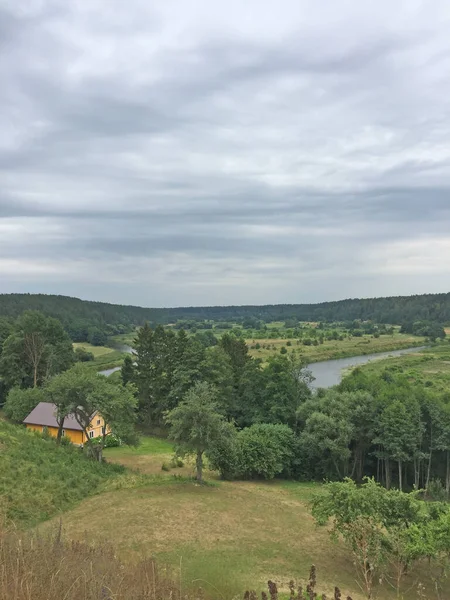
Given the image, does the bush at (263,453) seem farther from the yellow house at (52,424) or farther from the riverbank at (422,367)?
the riverbank at (422,367)

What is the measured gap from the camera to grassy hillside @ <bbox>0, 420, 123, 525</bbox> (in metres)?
17.5

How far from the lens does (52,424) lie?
3850cm

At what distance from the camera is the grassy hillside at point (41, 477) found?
1753cm

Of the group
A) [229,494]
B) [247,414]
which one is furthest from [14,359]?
[229,494]

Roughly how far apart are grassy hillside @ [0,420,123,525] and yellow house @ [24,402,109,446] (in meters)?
9.11

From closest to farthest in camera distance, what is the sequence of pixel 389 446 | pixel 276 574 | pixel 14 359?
pixel 276 574 < pixel 389 446 < pixel 14 359

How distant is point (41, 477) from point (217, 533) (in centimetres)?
895

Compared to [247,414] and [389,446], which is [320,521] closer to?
[389,446]

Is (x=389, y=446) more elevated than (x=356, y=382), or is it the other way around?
(x=356, y=382)

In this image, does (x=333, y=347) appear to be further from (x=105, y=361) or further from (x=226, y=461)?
(x=226, y=461)

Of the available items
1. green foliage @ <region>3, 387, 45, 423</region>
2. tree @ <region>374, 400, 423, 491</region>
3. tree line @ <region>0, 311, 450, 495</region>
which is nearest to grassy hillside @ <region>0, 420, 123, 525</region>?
tree line @ <region>0, 311, 450, 495</region>

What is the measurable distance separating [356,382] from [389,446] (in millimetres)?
8205

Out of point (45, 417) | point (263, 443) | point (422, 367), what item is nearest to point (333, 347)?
point (422, 367)

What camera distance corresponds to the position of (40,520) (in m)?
17.2
